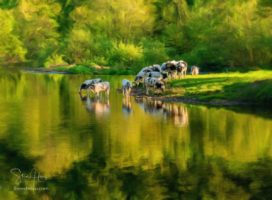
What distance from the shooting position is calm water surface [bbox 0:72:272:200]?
2006 centimetres

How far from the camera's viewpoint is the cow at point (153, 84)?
159ft

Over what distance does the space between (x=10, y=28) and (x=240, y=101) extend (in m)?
76.4

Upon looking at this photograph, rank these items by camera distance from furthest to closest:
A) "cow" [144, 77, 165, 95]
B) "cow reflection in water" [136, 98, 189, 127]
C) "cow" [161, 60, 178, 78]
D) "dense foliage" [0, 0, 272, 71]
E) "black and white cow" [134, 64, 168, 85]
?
"dense foliage" [0, 0, 272, 71] → "cow" [161, 60, 178, 78] → "black and white cow" [134, 64, 168, 85] → "cow" [144, 77, 165, 95] → "cow reflection in water" [136, 98, 189, 127]

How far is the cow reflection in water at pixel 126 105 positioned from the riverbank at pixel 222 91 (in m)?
2.02

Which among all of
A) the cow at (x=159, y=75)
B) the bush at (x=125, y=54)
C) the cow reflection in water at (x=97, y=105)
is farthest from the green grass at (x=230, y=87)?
the bush at (x=125, y=54)

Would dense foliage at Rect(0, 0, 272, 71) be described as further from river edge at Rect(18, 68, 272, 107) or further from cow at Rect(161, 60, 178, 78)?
river edge at Rect(18, 68, 272, 107)

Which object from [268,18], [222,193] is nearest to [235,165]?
[222,193]

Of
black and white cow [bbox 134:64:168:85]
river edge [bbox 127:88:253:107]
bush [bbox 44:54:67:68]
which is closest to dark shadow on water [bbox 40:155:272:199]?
river edge [bbox 127:88:253:107]

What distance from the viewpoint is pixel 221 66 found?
212 feet

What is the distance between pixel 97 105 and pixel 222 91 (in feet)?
30.1

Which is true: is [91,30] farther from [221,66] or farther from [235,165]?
[235,165]

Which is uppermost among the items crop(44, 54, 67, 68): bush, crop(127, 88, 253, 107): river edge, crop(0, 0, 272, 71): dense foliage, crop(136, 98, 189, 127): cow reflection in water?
crop(0, 0, 272, 71): dense foliage

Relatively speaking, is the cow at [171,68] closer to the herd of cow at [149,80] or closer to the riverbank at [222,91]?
the herd of cow at [149,80]

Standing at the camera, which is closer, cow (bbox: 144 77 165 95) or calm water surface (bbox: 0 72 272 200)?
calm water surface (bbox: 0 72 272 200)
